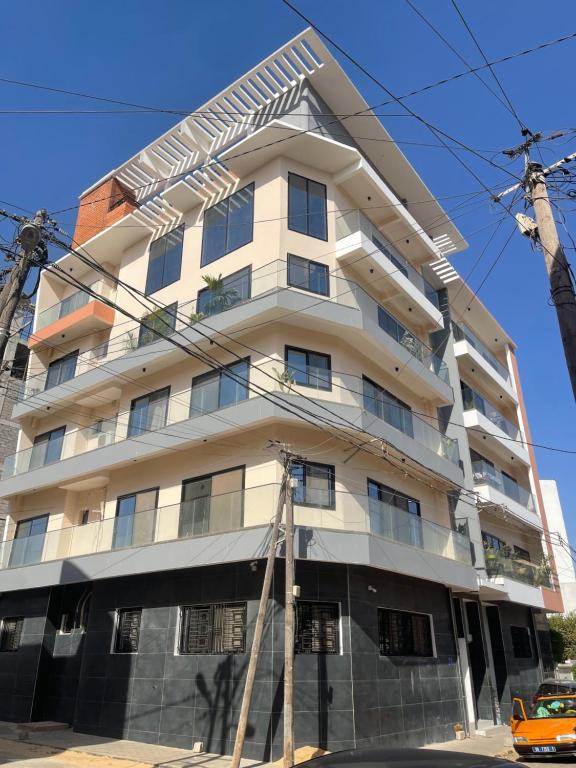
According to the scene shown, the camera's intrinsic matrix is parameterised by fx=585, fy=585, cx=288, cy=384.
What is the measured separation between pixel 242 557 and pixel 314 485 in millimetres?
3016

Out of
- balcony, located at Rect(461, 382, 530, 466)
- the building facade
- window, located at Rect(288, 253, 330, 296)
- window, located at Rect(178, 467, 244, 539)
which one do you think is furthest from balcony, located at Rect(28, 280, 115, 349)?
balcony, located at Rect(461, 382, 530, 466)

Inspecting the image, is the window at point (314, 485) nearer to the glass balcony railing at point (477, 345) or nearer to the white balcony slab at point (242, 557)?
the white balcony slab at point (242, 557)

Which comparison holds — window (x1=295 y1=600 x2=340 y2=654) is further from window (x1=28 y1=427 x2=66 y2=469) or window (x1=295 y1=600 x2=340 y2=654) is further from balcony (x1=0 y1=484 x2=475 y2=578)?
window (x1=28 y1=427 x2=66 y2=469)

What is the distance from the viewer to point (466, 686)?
773 inches

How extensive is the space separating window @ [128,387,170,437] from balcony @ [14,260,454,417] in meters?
1.15

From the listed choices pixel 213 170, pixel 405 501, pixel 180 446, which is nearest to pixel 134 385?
pixel 180 446

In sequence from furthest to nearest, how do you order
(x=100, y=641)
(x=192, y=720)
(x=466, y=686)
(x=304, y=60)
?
(x=304, y=60)
(x=466, y=686)
(x=100, y=641)
(x=192, y=720)

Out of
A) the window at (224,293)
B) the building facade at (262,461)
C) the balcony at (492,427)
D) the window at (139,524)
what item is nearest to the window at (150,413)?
the building facade at (262,461)

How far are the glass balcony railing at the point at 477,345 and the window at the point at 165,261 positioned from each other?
12783 millimetres

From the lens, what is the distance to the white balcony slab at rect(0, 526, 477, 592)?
14.8 meters

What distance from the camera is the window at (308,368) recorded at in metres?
17.3

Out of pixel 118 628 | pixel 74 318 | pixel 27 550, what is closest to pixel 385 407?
pixel 118 628

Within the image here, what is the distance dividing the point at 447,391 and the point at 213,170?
1243 cm

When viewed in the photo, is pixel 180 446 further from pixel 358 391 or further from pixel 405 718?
pixel 405 718
